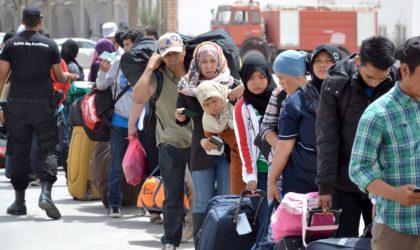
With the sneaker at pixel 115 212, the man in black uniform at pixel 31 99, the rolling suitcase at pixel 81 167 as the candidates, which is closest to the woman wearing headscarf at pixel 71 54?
the rolling suitcase at pixel 81 167

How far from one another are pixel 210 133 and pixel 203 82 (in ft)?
1.25

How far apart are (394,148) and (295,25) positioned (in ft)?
159

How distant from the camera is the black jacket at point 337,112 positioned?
6.19 metres

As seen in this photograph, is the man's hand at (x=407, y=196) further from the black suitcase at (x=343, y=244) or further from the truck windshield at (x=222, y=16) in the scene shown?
the truck windshield at (x=222, y=16)

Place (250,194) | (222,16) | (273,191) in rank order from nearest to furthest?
(273,191) < (250,194) < (222,16)

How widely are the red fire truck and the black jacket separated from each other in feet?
148

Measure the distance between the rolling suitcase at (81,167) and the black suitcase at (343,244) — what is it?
23.4 feet

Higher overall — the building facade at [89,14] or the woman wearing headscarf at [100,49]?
the woman wearing headscarf at [100,49]

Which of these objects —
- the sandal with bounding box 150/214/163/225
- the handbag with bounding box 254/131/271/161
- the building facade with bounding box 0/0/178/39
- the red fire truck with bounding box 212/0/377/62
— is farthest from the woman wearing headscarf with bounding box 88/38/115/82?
the building facade with bounding box 0/0/178/39

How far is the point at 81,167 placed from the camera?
1255 centimetres

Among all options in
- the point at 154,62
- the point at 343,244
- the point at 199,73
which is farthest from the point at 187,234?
the point at 343,244

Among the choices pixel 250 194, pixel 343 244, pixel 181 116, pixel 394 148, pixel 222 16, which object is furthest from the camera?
pixel 222 16

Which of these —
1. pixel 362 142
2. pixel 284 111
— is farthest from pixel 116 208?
pixel 362 142

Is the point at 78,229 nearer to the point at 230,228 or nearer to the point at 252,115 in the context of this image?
the point at 252,115
